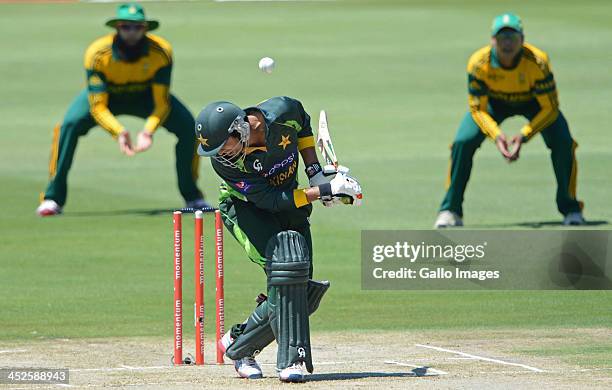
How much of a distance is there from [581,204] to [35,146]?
32.6 ft

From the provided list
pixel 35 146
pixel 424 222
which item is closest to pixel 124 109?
pixel 424 222

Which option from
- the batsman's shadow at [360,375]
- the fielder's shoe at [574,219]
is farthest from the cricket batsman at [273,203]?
the fielder's shoe at [574,219]

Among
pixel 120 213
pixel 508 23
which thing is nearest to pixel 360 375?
pixel 508 23

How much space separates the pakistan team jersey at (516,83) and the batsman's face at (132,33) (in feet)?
11.2

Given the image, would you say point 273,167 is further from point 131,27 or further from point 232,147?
point 131,27

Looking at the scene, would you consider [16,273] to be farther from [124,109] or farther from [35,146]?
[35,146]

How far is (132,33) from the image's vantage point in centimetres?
1603

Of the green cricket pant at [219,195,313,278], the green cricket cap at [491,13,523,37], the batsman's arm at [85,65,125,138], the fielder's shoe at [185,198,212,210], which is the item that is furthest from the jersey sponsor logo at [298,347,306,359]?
the fielder's shoe at [185,198,212,210]

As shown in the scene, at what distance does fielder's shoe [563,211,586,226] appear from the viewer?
15086 millimetres

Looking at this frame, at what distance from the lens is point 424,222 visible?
15.4m

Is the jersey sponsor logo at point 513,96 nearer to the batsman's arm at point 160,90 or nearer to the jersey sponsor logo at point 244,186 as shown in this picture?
the batsman's arm at point 160,90

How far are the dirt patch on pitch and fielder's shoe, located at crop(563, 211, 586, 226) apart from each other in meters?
4.72

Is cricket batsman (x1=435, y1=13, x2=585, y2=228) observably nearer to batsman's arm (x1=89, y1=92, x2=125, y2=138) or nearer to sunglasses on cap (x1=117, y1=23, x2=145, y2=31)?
sunglasses on cap (x1=117, y1=23, x2=145, y2=31)

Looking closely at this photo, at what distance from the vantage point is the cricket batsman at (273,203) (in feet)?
27.4
